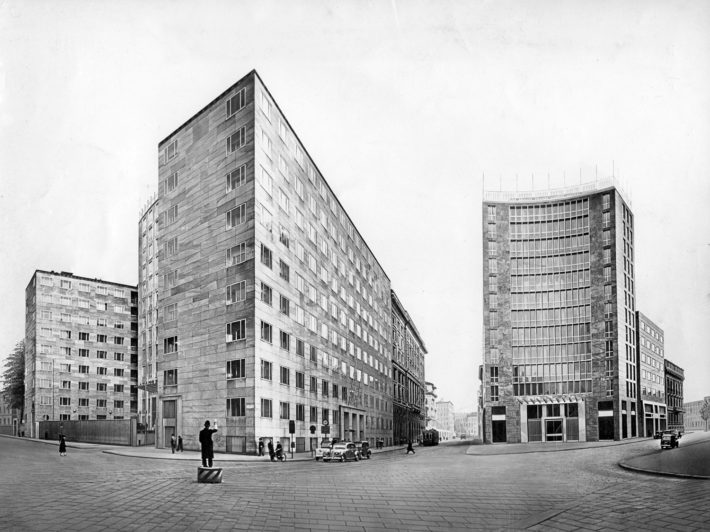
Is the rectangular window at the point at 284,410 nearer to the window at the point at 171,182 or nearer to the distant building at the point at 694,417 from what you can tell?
the window at the point at 171,182

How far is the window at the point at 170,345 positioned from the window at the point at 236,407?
29.1 ft

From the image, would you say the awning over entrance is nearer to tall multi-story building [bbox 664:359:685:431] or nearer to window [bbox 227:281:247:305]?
tall multi-story building [bbox 664:359:685:431]

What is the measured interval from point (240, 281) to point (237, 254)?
2183 mm

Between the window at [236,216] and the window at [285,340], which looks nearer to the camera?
the window at [236,216]

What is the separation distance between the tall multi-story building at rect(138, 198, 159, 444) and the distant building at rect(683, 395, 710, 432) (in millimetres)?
120945

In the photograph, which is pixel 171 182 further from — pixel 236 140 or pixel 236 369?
pixel 236 369

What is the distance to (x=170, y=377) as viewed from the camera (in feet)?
186

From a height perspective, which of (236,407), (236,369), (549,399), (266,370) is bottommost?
(549,399)

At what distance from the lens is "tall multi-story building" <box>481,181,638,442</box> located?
315 ft

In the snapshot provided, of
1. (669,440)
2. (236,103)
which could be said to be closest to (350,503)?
(669,440)

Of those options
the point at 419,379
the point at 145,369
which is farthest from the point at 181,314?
the point at 419,379

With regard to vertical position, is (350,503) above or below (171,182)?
below

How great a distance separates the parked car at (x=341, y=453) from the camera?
4553cm

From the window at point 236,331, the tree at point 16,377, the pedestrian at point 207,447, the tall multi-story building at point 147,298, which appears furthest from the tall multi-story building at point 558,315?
the pedestrian at point 207,447
